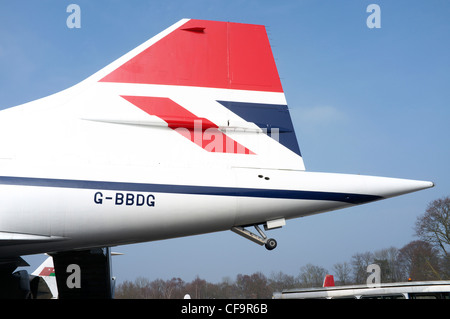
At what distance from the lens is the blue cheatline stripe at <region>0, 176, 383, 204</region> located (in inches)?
237

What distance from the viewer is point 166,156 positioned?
6.71 m

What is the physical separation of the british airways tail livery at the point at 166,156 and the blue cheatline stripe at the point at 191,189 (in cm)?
2

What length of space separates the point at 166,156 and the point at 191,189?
0.74m

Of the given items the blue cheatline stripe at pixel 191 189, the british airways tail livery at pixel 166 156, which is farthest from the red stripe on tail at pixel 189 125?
the blue cheatline stripe at pixel 191 189

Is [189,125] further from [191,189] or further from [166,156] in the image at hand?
[191,189]

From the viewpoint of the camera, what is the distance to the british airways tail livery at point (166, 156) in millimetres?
6098

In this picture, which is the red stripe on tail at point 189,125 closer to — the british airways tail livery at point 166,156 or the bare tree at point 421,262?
the british airways tail livery at point 166,156

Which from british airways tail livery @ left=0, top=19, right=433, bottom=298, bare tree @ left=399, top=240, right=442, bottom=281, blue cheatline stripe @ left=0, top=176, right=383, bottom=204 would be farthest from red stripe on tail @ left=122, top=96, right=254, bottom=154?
bare tree @ left=399, top=240, right=442, bottom=281

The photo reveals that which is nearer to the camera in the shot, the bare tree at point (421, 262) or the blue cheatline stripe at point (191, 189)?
the blue cheatline stripe at point (191, 189)

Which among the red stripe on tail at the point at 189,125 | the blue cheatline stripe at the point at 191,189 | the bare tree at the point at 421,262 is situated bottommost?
the bare tree at the point at 421,262
